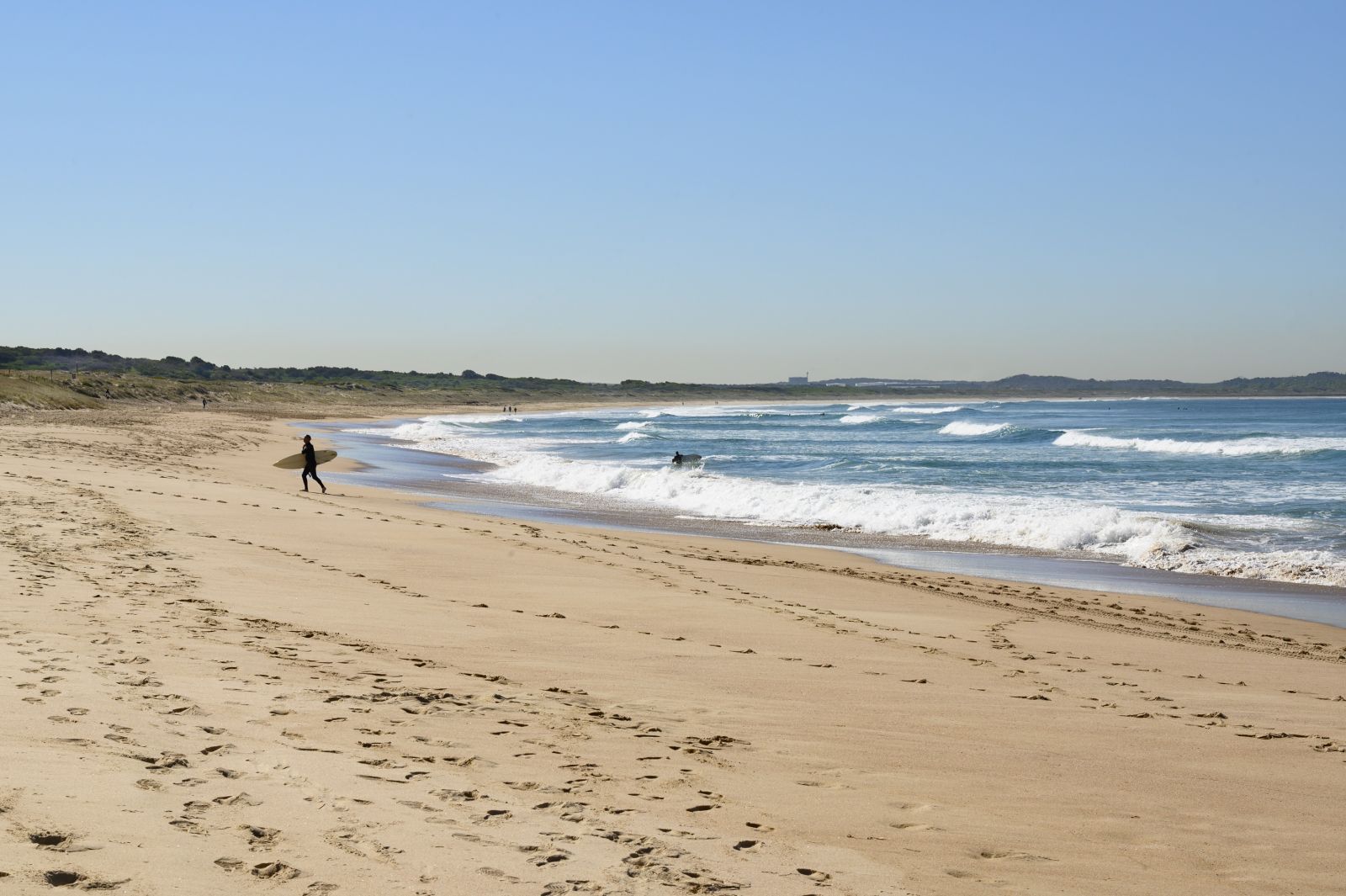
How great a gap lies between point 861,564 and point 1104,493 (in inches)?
503

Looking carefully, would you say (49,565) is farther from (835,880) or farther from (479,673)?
(835,880)

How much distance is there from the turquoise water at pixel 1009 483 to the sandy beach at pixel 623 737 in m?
6.37

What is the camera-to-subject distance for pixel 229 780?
4496 millimetres

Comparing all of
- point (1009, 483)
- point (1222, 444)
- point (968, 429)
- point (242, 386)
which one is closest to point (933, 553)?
point (1009, 483)

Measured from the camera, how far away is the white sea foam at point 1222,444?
150ft

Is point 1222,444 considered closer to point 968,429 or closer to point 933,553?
point 968,429

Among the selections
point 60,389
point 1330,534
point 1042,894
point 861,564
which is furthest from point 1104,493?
point 60,389

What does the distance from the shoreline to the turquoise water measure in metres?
0.53

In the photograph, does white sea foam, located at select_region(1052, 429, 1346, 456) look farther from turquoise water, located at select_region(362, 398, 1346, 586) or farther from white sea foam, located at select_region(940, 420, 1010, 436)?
white sea foam, located at select_region(940, 420, 1010, 436)

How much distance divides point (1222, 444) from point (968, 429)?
22.9m

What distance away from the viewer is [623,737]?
5.79 meters

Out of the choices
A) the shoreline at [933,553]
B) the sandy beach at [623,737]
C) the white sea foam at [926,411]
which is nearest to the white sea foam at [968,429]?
the white sea foam at [926,411]

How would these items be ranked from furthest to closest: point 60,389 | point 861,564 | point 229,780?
point 60,389
point 861,564
point 229,780

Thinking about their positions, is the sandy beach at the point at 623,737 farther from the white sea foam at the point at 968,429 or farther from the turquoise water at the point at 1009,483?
the white sea foam at the point at 968,429
